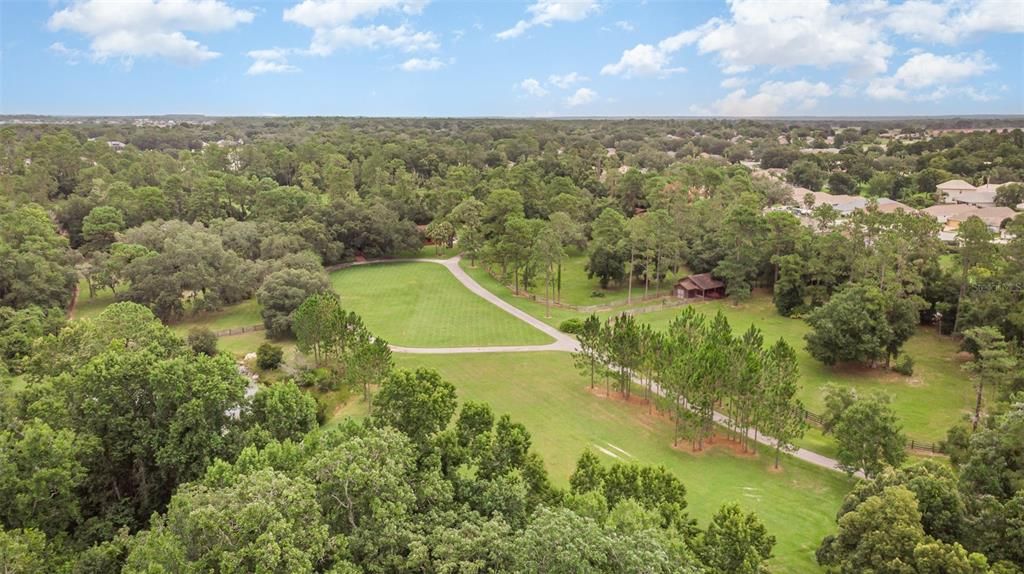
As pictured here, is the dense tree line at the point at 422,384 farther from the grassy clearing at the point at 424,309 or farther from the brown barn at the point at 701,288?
the grassy clearing at the point at 424,309

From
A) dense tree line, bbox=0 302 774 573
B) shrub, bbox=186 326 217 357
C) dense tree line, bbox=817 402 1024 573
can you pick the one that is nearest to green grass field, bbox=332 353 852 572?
dense tree line, bbox=817 402 1024 573

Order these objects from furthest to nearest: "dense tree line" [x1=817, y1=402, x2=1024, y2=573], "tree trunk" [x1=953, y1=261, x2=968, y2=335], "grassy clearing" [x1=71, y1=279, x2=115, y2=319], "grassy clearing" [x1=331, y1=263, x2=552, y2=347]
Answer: "grassy clearing" [x1=71, y1=279, x2=115, y2=319] → "grassy clearing" [x1=331, y1=263, x2=552, y2=347] → "tree trunk" [x1=953, y1=261, x2=968, y2=335] → "dense tree line" [x1=817, y1=402, x2=1024, y2=573]

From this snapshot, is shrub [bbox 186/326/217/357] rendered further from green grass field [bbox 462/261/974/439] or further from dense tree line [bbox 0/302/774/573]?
green grass field [bbox 462/261/974/439]

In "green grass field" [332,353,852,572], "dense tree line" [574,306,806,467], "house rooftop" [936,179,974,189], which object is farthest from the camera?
"house rooftop" [936,179,974,189]

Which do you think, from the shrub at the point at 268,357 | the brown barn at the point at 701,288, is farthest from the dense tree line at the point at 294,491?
the brown barn at the point at 701,288

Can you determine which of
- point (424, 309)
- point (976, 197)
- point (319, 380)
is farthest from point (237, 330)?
point (976, 197)

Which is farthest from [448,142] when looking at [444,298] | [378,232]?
[444,298]

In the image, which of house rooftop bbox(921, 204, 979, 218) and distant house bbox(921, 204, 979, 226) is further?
house rooftop bbox(921, 204, 979, 218)

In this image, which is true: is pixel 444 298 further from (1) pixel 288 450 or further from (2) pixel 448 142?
(2) pixel 448 142
